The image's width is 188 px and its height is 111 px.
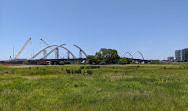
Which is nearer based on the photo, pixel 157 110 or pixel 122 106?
pixel 157 110

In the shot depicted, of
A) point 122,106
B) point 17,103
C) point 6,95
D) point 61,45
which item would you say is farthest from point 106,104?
point 61,45

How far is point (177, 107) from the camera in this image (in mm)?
9203

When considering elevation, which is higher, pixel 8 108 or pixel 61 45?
pixel 61 45

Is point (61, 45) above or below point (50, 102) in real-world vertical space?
above

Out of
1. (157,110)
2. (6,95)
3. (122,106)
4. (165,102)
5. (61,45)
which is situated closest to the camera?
(157,110)

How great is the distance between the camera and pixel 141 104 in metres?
9.79

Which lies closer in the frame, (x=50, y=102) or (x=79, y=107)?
(x=79, y=107)

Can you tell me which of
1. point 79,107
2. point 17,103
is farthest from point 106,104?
point 17,103

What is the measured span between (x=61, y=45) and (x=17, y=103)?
191 meters

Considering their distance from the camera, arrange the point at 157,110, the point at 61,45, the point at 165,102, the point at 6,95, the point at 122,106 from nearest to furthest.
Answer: the point at 157,110, the point at 122,106, the point at 165,102, the point at 6,95, the point at 61,45

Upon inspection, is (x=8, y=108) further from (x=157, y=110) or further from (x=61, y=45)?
(x=61, y=45)

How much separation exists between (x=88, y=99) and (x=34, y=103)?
4.25m

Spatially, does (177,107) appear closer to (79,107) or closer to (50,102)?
(79,107)

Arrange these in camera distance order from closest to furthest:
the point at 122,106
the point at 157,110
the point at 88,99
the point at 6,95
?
the point at 157,110, the point at 122,106, the point at 88,99, the point at 6,95
